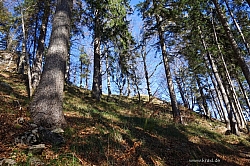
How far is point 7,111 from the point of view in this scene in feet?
16.3

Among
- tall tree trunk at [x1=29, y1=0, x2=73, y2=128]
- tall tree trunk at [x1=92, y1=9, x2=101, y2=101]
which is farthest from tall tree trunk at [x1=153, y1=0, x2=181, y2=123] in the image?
tall tree trunk at [x1=29, y1=0, x2=73, y2=128]

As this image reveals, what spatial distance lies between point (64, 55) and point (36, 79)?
673cm

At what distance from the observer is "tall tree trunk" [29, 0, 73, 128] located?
4281 mm

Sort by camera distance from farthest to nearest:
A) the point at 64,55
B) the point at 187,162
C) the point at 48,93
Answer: the point at 64,55, the point at 187,162, the point at 48,93

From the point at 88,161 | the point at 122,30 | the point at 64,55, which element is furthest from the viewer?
the point at 122,30

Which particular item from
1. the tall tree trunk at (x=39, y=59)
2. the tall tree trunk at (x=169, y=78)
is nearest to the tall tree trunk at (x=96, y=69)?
the tall tree trunk at (x=39, y=59)

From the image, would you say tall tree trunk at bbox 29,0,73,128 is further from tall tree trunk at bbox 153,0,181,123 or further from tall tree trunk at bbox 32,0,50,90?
tall tree trunk at bbox 153,0,181,123

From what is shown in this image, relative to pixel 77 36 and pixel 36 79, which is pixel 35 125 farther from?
pixel 77 36

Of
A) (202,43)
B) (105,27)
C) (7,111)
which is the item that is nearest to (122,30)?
(105,27)

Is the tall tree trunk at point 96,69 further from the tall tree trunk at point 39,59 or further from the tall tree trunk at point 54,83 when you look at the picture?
the tall tree trunk at point 54,83

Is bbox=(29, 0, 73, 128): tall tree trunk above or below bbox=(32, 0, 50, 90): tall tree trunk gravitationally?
below

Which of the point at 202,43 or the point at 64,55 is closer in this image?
the point at 64,55

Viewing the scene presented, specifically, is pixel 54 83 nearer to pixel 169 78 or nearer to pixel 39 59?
pixel 39 59

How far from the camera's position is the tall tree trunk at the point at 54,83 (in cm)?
428
